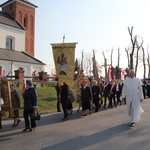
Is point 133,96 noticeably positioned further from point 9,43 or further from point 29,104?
point 9,43

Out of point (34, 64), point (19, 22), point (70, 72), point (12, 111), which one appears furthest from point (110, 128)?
point (19, 22)

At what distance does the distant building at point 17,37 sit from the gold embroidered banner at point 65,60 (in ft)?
78.6

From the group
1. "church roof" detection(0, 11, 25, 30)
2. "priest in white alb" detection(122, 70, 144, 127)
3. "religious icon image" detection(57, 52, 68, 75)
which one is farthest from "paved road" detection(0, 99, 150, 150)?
"church roof" detection(0, 11, 25, 30)

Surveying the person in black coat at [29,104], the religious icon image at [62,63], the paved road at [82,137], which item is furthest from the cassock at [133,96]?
the religious icon image at [62,63]

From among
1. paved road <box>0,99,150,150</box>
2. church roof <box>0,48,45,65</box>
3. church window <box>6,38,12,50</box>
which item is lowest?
paved road <box>0,99,150,150</box>

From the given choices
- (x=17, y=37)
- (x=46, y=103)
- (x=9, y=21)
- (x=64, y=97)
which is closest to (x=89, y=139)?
(x=64, y=97)

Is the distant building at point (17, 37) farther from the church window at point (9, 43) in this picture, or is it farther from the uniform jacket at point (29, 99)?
the uniform jacket at point (29, 99)

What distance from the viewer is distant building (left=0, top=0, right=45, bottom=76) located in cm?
3841

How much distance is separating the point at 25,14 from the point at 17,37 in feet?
28.1

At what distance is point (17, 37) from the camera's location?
150 feet

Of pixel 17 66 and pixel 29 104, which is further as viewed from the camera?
pixel 17 66

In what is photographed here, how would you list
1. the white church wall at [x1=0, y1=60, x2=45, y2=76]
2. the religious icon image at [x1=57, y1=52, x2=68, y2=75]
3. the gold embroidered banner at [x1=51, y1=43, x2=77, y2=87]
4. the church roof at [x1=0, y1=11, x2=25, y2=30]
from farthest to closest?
the church roof at [x1=0, y1=11, x2=25, y2=30]
the white church wall at [x1=0, y1=60, x2=45, y2=76]
the religious icon image at [x1=57, y1=52, x2=68, y2=75]
the gold embroidered banner at [x1=51, y1=43, x2=77, y2=87]

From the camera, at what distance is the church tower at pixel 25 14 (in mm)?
50812

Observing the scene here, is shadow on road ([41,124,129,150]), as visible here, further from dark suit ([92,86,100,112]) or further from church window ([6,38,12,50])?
church window ([6,38,12,50])
